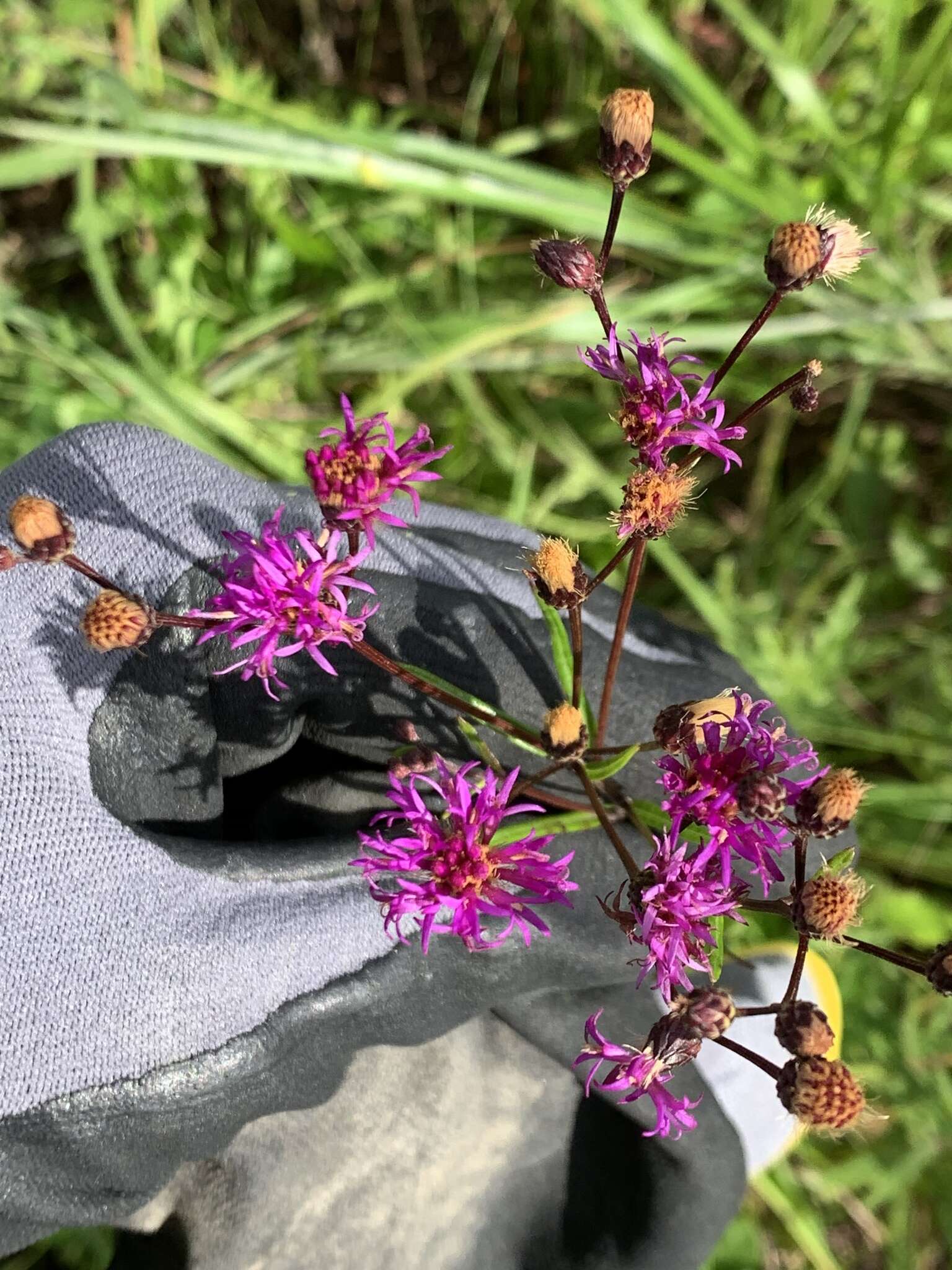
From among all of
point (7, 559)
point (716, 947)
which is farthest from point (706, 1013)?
point (7, 559)

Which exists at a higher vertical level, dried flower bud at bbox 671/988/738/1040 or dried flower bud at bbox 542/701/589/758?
dried flower bud at bbox 542/701/589/758

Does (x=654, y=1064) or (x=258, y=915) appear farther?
(x=258, y=915)

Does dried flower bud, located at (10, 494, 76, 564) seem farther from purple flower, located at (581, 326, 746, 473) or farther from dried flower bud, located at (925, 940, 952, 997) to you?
dried flower bud, located at (925, 940, 952, 997)

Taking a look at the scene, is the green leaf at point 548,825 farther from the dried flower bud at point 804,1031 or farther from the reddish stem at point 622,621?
the dried flower bud at point 804,1031

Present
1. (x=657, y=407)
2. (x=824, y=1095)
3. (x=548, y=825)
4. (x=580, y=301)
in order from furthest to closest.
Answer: (x=580, y=301) → (x=548, y=825) → (x=657, y=407) → (x=824, y=1095)

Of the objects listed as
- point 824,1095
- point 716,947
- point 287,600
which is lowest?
point 824,1095

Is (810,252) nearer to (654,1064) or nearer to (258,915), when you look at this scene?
(654,1064)

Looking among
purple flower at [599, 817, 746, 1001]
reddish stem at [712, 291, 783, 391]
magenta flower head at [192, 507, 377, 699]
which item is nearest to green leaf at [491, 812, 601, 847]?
purple flower at [599, 817, 746, 1001]
